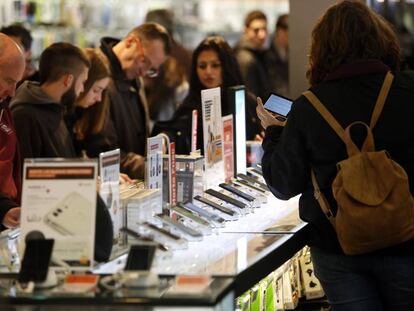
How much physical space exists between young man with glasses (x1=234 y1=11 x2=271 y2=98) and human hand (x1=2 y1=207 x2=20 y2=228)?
539cm

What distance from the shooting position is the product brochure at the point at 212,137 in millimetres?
4770

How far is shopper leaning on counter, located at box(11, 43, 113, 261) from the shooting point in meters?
5.47

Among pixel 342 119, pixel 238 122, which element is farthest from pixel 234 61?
pixel 342 119

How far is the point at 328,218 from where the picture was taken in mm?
3680

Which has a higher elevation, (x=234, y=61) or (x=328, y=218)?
Result: (x=234, y=61)

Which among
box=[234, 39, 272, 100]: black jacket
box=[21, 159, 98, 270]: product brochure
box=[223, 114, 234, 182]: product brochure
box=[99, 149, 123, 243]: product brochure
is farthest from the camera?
box=[234, 39, 272, 100]: black jacket

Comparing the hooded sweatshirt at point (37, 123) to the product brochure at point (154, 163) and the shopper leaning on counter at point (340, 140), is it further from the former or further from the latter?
the shopper leaning on counter at point (340, 140)

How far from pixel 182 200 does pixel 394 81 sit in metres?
0.98

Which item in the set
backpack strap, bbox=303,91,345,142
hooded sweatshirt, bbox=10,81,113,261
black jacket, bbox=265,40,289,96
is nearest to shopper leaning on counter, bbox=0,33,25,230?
hooded sweatshirt, bbox=10,81,113,261

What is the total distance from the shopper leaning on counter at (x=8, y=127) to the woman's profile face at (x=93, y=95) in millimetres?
1087

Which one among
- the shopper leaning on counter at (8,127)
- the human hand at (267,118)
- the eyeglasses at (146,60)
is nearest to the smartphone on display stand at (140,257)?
the human hand at (267,118)

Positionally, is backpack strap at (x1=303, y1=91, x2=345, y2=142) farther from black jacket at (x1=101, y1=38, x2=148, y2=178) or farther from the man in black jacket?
black jacket at (x1=101, y1=38, x2=148, y2=178)

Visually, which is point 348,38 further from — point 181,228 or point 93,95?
point 93,95

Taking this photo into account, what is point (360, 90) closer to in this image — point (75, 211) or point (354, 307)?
point (354, 307)
